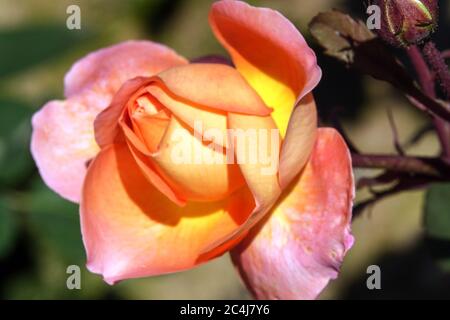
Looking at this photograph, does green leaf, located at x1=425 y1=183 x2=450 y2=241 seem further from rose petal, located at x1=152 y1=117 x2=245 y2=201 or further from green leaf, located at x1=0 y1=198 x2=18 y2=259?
green leaf, located at x1=0 y1=198 x2=18 y2=259

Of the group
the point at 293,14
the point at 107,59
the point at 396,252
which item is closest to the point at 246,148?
the point at 107,59

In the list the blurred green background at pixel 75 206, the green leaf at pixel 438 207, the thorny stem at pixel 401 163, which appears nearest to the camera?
the thorny stem at pixel 401 163

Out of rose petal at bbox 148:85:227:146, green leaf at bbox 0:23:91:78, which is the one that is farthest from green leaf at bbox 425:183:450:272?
green leaf at bbox 0:23:91:78

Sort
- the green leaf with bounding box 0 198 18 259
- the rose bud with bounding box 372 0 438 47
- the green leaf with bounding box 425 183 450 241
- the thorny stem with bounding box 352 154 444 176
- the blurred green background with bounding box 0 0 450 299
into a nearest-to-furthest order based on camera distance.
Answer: the rose bud with bounding box 372 0 438 47 → the thorny stem with bounding box 352 154 444 176 → the green leaf with bounding box 425 183 450 241 → the green leaf with bounding box 0 198 18 259 → the blurred green background with bounding box 0 0 450 299

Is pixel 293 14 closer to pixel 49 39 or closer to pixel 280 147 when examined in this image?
pixel 49 39

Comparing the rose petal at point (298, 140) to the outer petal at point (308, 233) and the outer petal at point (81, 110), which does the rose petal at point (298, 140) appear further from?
the outer petal at point (81, 110)

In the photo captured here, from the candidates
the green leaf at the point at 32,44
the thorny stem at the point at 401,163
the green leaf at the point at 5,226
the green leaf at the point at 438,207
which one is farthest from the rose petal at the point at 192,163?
the green leaf at the point at 32,44

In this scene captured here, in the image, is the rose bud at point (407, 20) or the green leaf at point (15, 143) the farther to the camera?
the green leaf at point (15, 143)
